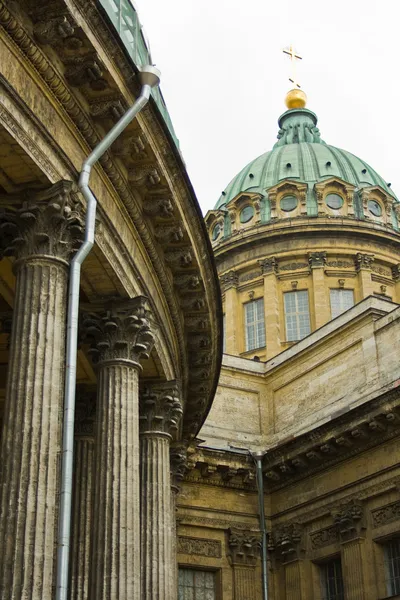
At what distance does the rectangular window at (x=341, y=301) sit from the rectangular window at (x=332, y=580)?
575 inches

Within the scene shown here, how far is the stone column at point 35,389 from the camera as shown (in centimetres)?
1056

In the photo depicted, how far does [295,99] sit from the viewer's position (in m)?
54.7

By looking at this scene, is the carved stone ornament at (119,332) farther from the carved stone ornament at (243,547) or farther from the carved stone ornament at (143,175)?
the carved stone ornament at (243,547)

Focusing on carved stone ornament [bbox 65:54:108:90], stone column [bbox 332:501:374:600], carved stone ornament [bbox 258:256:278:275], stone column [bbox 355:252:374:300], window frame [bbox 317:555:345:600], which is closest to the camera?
carved stone ornament [bbox 65:54:108:90]

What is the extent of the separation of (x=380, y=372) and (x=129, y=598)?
16.4 meters

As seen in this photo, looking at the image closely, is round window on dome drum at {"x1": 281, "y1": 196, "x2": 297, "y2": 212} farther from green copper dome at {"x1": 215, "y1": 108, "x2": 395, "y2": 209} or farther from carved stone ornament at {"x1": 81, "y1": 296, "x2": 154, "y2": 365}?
carved stone ornament at {"x1": 81, "y1": 296, "x2": 154, "y2": 365}

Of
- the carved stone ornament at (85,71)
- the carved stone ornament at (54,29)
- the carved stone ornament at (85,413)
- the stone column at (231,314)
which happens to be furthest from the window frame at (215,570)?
the carved stone ornament at (54,29)

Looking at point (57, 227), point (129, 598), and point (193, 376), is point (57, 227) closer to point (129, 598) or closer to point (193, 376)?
point (129, 598)

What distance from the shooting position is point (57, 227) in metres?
12.5

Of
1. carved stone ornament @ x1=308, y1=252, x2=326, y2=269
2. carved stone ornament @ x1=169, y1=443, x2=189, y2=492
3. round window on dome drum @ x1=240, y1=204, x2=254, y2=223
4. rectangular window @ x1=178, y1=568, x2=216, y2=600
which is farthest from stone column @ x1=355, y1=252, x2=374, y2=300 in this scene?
carved stone ornament @ x1=169, y1=443, x2=189, y2=492

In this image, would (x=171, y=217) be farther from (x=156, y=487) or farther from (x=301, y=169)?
(x=301, y=169)

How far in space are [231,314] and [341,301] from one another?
183 inches

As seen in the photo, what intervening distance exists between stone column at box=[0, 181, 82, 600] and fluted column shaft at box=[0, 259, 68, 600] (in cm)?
1

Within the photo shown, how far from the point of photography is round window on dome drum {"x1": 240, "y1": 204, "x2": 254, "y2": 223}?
4547 cm
